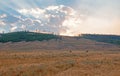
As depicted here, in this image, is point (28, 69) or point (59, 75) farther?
point (28, 69)

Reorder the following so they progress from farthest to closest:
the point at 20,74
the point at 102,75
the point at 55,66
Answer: the point at 55,66
the point at 20,74
the point at 102,75

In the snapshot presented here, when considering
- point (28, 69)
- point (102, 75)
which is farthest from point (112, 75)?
point (28, 69)

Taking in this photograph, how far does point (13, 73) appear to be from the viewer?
3650cm

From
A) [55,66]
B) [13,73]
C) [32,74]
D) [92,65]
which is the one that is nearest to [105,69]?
[92,65]

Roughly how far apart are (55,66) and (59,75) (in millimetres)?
6853

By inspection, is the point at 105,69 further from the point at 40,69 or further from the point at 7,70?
the point at 7,70

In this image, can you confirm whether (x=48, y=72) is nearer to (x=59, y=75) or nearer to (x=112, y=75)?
(x=59, y=75)

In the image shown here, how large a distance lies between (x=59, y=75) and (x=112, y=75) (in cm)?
666

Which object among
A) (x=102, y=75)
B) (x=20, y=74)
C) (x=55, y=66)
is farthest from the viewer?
(x=55, y=66)

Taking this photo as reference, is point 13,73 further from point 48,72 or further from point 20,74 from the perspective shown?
point 48,72

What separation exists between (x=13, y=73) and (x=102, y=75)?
12.4 metres

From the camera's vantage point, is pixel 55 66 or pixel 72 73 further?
pixel 55 66

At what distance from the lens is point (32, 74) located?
3609 cm

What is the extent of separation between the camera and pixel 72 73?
112 ft
